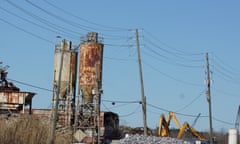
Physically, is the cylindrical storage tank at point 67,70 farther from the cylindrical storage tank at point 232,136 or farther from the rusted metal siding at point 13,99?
the cylindrical storage tank at point 232,136

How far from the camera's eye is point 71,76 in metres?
57.5

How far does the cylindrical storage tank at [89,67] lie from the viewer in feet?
184

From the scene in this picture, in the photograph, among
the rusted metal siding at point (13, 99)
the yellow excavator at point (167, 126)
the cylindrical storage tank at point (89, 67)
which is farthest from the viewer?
the yellow excavator at point (167, 126)

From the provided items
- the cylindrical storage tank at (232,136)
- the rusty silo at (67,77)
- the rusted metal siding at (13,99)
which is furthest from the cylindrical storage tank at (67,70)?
the cylindrical storage tank at (232,136)

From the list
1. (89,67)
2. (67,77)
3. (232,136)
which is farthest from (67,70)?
(232,136)

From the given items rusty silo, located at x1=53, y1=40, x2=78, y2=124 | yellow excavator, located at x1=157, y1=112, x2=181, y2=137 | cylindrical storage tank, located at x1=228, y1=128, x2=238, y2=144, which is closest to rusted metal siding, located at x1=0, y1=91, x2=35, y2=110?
rusty silo, located at x1=53, y1=40, x2=78, y2=124

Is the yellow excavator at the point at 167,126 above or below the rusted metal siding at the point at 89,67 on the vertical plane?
below

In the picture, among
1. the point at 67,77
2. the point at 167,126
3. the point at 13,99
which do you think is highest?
the point at 67,77

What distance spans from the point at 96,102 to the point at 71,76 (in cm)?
474

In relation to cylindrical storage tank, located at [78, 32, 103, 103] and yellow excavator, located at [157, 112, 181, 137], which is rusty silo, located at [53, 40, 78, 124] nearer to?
cylindrical storage tank, located at [78, 32, 103, 103]

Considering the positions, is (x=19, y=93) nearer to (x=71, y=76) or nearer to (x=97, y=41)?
(x=71, y=76)

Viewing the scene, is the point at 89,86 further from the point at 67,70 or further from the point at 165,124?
the point at 165,124

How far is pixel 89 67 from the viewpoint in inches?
2208

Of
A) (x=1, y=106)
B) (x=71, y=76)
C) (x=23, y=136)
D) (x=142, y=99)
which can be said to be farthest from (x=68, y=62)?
(x=23, y=136)
